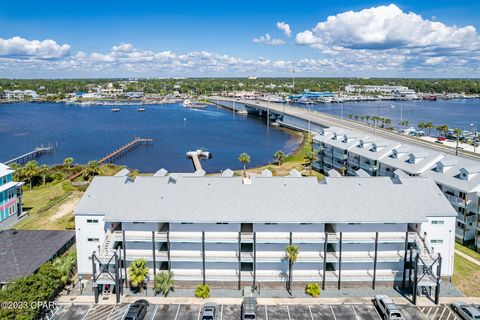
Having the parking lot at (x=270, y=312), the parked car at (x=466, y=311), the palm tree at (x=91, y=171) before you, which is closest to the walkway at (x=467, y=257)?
the parked car at (x=466, y=311)

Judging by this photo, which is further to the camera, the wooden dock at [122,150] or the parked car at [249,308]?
the wooden dock at [122,150]

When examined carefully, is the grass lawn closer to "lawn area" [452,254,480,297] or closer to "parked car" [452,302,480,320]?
"lawn area" [452,254,480,297]

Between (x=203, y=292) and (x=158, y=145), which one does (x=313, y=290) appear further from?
(x=158, y=145)

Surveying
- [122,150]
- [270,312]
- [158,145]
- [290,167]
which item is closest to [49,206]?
[270,312]

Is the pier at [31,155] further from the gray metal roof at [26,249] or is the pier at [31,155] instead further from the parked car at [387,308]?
the parked car at [387,308]

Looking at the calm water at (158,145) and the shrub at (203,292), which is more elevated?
the calm water at (158,145)
